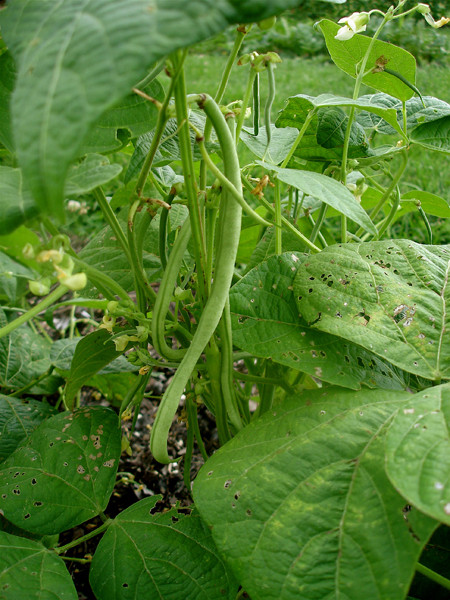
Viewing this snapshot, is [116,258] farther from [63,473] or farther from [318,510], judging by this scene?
[318,510]

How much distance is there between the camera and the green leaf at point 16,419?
901mm

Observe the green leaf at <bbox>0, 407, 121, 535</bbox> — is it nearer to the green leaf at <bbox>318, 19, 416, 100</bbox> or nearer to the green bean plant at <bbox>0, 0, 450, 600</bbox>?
the green bean plant at <bbox>0, 0, 450, 600</bbox>

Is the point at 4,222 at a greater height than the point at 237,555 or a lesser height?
greater

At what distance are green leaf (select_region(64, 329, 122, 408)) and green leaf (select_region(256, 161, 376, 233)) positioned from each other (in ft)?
1.14

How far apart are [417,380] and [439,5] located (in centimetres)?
678

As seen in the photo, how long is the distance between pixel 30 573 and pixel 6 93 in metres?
0.57

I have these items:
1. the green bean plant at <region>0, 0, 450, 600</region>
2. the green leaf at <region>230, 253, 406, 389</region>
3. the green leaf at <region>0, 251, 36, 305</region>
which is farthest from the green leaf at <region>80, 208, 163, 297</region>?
the green leaf at <region>230, 253, 406, 389</region>

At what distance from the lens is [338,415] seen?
1.91 feet

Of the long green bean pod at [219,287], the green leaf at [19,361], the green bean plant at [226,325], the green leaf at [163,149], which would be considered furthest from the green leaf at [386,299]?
the green leaf at [19,361]

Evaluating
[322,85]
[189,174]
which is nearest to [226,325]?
[189,174]

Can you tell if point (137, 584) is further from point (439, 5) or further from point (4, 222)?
point (439, 5)

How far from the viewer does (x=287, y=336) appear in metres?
0.69

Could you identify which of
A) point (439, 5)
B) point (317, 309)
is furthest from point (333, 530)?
point (439, 5)

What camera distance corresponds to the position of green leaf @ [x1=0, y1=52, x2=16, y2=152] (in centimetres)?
59
